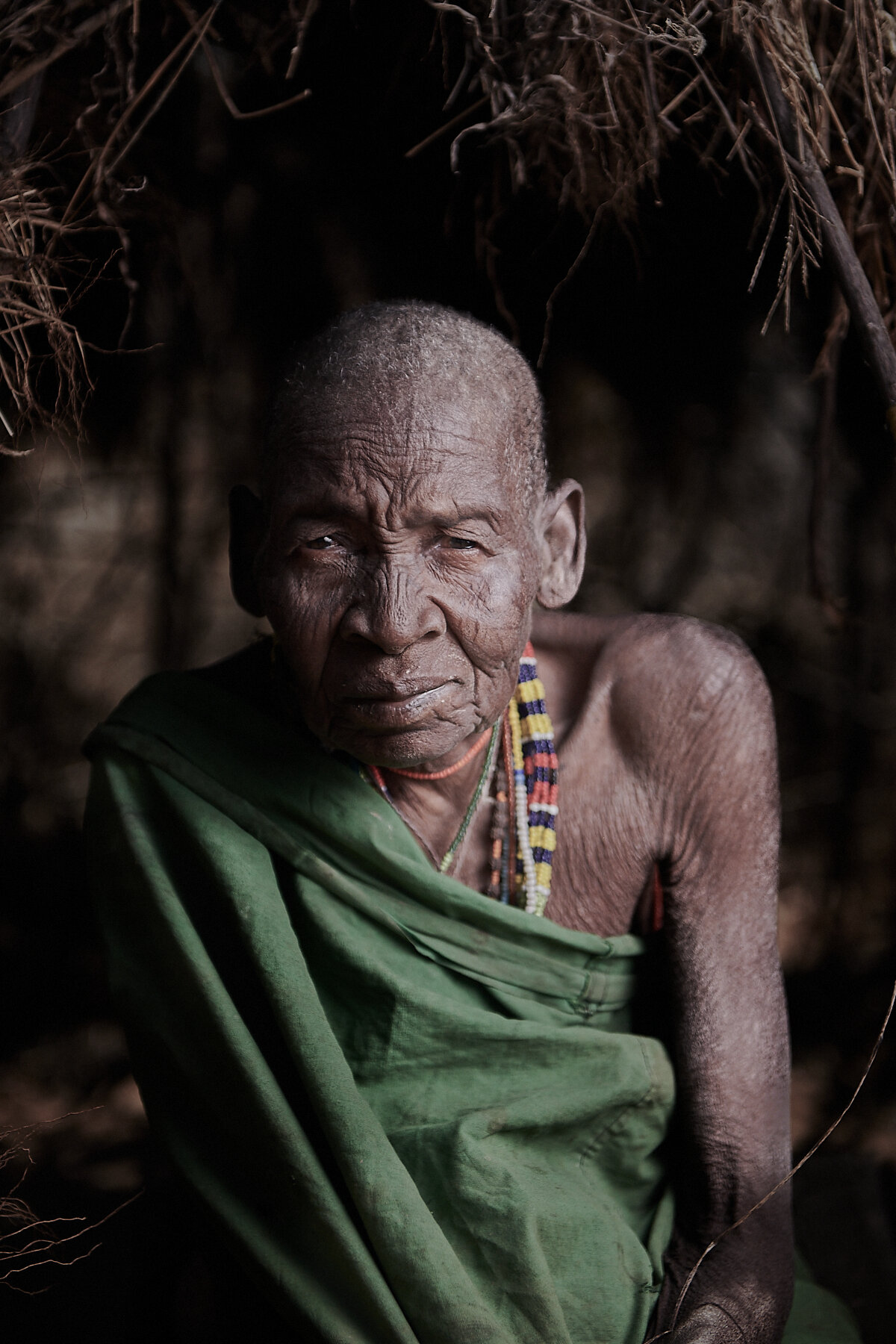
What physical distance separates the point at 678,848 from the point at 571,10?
4.36 feet

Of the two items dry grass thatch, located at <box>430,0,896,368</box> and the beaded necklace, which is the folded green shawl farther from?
dry grass thatch, located at <box>430,0,896,368</box>

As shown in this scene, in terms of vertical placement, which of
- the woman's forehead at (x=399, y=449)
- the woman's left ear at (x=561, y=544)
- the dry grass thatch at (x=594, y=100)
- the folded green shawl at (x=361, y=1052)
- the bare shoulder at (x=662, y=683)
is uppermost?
the dry grass thatch at (x=594, y=100)

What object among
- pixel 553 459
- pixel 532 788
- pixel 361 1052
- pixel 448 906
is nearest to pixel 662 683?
pixel 532 788

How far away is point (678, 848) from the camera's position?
5.87 feet

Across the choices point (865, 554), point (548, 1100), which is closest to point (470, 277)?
point (865, 554)

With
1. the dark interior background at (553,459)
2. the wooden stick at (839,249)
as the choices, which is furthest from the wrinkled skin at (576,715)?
the dark interior background at (553,459)

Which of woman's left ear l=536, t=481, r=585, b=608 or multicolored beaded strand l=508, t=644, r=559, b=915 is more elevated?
woman's left ear l=536, t=481, r=585, b=608

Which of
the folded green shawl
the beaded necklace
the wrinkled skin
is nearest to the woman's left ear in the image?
the wrinkled skin

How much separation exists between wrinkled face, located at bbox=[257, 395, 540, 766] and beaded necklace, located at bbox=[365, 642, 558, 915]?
236 millimetres

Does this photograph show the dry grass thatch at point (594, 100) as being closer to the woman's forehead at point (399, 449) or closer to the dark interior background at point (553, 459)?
the dark interior background at point (553, 459)

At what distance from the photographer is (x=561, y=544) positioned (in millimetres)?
1796

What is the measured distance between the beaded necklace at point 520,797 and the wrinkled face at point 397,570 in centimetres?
24

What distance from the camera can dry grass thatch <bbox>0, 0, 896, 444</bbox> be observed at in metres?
1.71

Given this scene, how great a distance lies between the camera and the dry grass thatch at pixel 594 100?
1.71 meters
